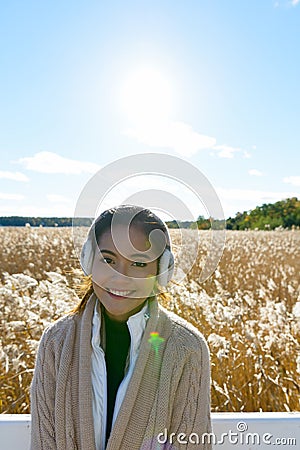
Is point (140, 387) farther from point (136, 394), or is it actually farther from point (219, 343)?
point (219, 343)

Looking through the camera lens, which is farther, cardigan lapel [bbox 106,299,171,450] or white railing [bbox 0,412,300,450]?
white railing [bbox 0,412,300,450]

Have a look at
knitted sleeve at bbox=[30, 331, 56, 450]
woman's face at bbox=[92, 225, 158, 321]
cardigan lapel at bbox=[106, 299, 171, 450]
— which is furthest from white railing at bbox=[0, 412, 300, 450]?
woman's face at bbox=[92, 225, 158, 321]

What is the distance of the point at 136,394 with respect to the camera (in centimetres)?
121

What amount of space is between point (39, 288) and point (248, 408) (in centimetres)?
87

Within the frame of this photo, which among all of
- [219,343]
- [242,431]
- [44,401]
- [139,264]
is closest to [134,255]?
[139,264]

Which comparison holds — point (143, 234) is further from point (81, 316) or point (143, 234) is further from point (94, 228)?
point (81, 316)

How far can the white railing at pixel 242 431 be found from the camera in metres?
1.40

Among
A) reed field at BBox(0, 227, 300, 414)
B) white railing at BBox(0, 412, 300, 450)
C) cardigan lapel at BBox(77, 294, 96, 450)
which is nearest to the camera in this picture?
cardigan lapel at BBox(77, 294, 96, 450)

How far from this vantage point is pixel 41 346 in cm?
128

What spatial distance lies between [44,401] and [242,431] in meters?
0.51

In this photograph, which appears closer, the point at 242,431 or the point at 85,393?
the point at 85,393

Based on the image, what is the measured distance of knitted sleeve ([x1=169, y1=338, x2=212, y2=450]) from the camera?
121 centimetres

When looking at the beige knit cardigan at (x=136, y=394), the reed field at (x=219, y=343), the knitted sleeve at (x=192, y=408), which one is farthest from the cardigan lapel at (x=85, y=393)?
the reed field at (x=219, y=343)

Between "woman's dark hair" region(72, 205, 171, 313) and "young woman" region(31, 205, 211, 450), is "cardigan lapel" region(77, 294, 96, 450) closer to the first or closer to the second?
"young woman" region(31, 205, 211, 450)
